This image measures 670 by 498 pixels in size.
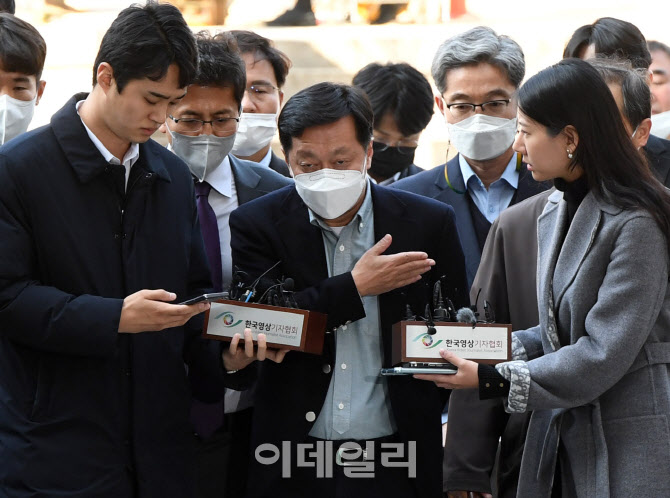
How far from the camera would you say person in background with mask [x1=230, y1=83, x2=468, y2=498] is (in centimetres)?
308

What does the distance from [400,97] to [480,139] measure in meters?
0.91

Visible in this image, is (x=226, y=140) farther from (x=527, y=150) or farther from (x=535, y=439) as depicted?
(x=535, y=439)

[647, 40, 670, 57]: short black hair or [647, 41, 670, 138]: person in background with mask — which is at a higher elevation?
[647, 40, 670, 57]: short black hair

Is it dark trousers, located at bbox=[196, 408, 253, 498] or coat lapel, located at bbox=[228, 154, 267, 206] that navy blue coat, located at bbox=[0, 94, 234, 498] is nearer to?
dark trousers, located at bbox=[196, 408, 253, 498]

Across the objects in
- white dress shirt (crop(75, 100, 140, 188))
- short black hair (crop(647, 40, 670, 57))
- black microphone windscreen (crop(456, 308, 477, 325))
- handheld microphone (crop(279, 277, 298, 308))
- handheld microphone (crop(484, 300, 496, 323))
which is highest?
white dress shirt (crop(75, 100, 140, 188))

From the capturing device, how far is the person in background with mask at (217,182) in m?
3.54

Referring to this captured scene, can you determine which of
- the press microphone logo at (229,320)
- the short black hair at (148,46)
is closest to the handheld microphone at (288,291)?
the press microphone logo at (229,320)

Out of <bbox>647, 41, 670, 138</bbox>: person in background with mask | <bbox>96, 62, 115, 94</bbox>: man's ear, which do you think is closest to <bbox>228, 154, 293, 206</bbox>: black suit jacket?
<bbox>96, 62, 115, 94</bbox>: man's ear

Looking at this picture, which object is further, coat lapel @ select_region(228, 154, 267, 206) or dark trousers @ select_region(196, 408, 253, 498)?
coat lapel @ select_region(228, 154, 267, 206)

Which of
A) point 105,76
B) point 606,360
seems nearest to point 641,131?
point 606,360

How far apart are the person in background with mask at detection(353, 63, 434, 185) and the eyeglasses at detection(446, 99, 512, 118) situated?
694mm

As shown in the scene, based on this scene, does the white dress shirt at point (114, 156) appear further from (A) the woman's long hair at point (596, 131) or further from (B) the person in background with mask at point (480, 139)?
(B) the person in background with mask at point (480, 139)

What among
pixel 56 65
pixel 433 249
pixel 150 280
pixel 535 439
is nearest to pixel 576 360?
pixel 535 439

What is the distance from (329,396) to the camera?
3.12 meters
